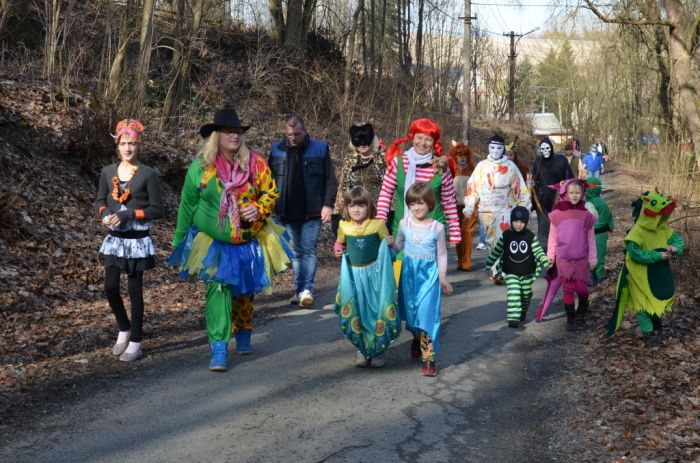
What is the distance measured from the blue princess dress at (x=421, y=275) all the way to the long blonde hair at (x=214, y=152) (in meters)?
1.56

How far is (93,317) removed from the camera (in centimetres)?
859

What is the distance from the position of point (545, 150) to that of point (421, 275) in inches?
299

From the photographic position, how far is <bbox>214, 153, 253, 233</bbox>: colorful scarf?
7023 millimetres

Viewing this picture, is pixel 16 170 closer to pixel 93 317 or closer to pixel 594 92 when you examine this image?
pixel 93 317

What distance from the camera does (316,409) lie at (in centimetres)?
595

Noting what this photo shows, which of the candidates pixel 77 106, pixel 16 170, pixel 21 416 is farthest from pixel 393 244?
pixel 77 106

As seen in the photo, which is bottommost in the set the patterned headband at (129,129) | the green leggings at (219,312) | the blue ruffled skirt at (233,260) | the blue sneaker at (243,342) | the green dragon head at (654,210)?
the blue sneaker at (243,342)

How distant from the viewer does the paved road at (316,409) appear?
5133 mm

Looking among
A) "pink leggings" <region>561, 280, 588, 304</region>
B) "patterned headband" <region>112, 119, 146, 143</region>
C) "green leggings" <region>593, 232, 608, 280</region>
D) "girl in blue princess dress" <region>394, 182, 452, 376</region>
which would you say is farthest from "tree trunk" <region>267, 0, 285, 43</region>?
"girl in blue princess dress" <region>394, 182, 452, 376</region>

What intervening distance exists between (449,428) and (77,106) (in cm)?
1018

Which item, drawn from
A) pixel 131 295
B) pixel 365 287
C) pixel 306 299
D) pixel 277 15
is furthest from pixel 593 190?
pixel 277 15

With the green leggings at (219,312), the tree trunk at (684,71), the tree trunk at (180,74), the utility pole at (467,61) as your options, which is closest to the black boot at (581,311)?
the green leggings at (219,312)

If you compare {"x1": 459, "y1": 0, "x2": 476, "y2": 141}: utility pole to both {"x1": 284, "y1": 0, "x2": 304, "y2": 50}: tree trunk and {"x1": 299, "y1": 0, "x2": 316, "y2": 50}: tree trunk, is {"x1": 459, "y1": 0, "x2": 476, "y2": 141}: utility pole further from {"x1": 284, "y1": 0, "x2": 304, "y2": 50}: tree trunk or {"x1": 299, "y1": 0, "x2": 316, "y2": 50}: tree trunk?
{"x1": 284, "y1": 0, "x2": 304, "y2": 50}: tree trunk

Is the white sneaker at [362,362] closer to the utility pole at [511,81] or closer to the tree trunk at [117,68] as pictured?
the tree trunk at [117,68]
